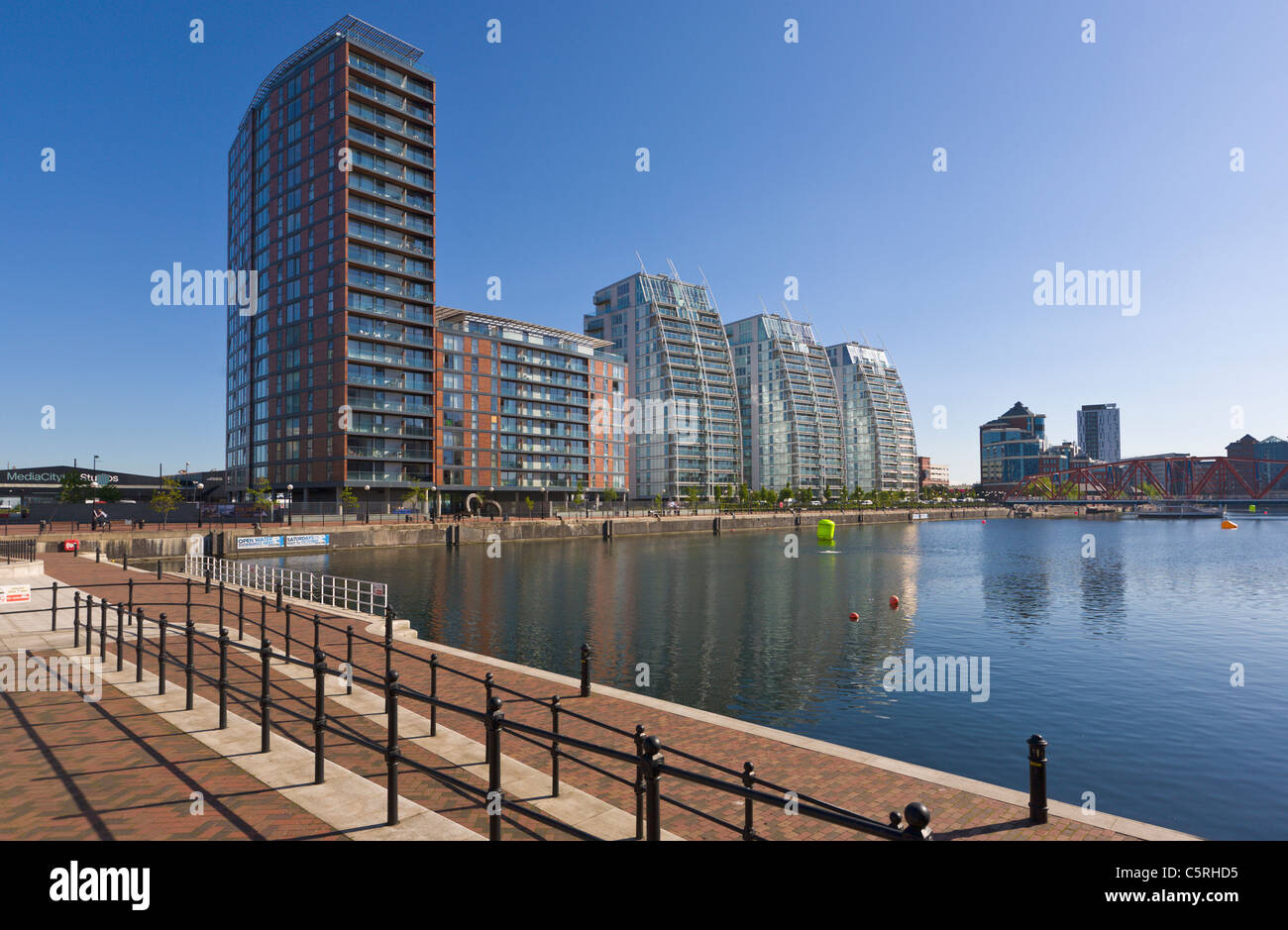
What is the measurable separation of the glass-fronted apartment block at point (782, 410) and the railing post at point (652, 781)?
577ft

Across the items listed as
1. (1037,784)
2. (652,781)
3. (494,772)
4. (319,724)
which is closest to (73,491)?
(319,724)

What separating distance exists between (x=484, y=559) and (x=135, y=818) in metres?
49.2

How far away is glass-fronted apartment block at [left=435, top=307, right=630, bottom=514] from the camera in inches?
3725

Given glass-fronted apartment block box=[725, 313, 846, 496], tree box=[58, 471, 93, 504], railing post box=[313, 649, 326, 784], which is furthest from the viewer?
glass-fronted apartment block box=[725, 313, 846, 496]

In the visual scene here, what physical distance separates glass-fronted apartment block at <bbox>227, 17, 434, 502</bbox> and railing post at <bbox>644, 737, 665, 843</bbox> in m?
78.6

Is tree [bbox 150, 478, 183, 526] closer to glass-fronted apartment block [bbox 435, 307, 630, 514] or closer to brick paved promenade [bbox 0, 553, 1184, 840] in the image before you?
glass-fronted apartment block [bbox 435, 307, 630, 514]

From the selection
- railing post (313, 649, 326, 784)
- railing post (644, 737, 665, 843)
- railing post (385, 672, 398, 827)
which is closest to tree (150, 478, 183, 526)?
railing post (313, 649, 326, 784)

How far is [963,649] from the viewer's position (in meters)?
24.7

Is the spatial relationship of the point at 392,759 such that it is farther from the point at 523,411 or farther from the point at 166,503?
the point at 523,411

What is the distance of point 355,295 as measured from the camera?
78812 millimetres

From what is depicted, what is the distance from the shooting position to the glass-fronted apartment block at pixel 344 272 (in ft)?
258

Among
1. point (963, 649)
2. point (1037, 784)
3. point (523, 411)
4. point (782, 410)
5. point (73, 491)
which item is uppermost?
point (782, 410)

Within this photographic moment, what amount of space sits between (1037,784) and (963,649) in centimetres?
1879
